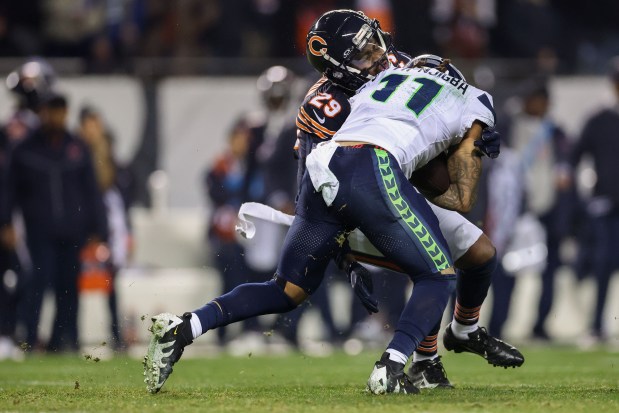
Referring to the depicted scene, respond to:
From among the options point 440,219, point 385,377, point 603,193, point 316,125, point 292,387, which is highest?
point 316,125

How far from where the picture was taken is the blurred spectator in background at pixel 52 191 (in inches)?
449

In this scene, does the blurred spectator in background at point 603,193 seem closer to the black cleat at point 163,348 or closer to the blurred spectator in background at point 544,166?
the blurred spectator in background at point 544,166

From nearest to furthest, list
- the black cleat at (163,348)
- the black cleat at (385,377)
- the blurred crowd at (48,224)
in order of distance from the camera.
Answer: the black cleat at (385,377)
the black cleat at (163,348)
the blurred crowd at (48,224)

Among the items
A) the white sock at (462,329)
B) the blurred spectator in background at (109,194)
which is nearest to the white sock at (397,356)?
the white sock at (462,329)

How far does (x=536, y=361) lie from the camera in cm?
1005

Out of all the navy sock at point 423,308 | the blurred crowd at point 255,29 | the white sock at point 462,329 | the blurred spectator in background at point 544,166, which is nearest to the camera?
the navy sock at point 423,308

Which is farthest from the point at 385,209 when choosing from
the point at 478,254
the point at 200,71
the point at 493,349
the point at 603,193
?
the point at 200,71

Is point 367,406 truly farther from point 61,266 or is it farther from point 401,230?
point 61,266

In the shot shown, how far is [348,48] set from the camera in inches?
270

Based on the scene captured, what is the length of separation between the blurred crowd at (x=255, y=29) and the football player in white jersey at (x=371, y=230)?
25.6 feet

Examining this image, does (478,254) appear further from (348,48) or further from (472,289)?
(348,48)

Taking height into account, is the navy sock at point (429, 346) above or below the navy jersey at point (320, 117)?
below

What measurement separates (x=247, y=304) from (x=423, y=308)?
919mm

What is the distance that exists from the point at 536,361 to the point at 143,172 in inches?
199
